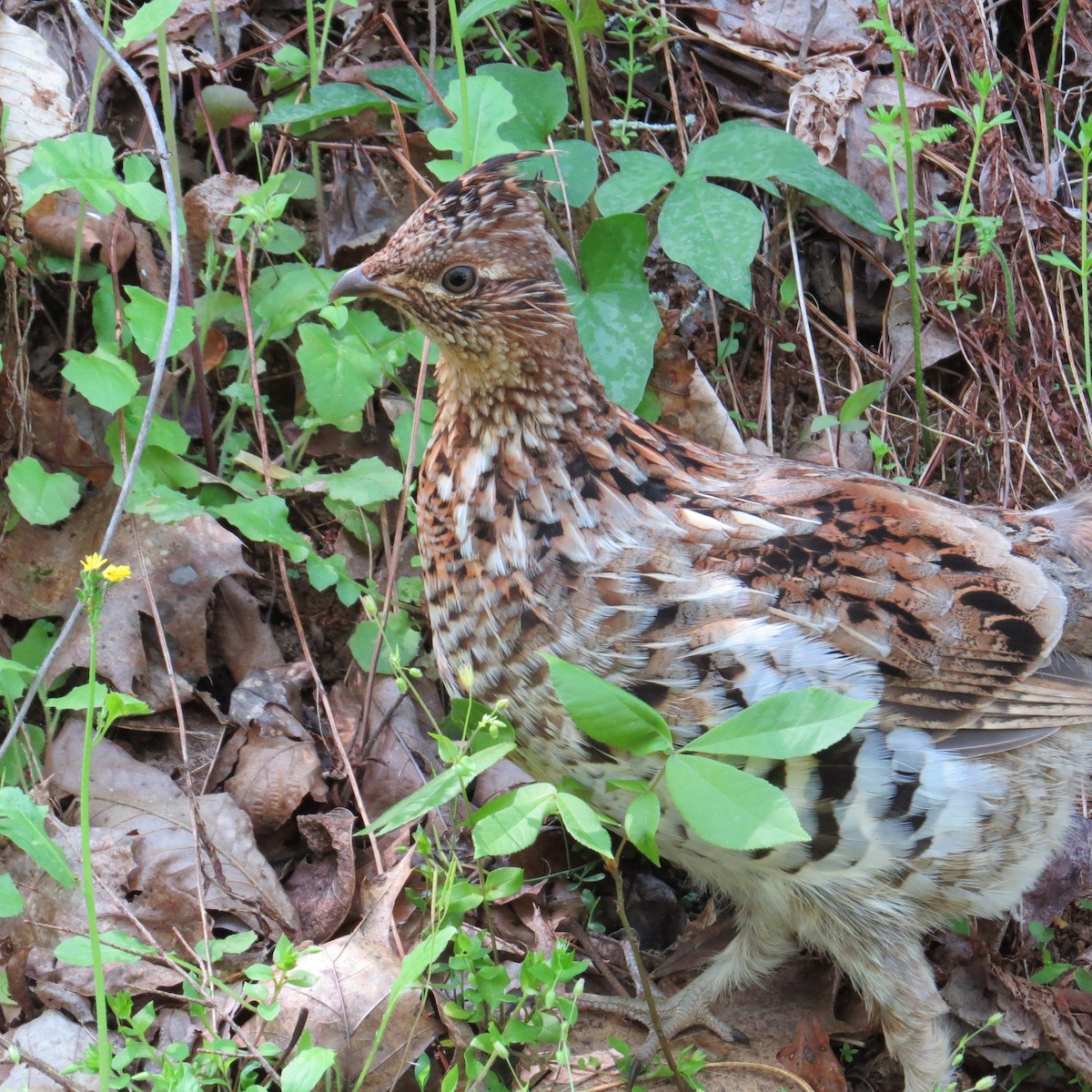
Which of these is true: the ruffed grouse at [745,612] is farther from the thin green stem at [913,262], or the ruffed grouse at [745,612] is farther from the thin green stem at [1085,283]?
the thin green stem at [1085,283]

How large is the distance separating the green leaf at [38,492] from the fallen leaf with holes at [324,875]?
1.14 m

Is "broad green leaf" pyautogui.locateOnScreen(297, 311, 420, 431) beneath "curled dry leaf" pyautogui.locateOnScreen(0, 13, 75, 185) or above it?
beneath

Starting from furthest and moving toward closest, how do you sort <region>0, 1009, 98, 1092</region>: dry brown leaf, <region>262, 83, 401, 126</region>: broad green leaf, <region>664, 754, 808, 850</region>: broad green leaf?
<region>262, 83, 401, 126</region>: broad green leaf
<region>0, 1009, 98, 1092</region>: dry brown leaf
<region>664, 754, 808, 850</region>: broad green leaf

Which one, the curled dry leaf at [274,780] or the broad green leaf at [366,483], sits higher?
the broad green leaf at [366,483]

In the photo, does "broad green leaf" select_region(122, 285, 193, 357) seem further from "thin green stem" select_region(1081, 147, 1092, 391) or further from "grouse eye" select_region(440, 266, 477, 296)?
"thin green stem" select_region(1081, 147, 1092, 391)

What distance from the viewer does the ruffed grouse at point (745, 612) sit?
3.01 meters

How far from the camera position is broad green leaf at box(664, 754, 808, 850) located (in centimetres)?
206

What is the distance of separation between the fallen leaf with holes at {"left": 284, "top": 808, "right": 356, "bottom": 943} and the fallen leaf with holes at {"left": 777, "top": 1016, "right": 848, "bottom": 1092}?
1.28m

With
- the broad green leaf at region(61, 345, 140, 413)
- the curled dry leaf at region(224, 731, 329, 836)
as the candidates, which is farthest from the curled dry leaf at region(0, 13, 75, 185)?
the curled dry leaf at region(224, 731, 329, 836)

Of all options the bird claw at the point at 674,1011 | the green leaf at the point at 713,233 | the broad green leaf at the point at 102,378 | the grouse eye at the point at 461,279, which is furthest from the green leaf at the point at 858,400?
the broad green leaf at the point at 102,378

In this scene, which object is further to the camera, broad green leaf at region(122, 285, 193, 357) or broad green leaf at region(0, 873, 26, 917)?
broad green leaf at region(122, 285, 193, 357)

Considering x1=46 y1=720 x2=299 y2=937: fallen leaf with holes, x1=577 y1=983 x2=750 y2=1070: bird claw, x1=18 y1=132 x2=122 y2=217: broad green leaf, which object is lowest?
x1=577 y1=983 x2=750 y2=1070: bird claw

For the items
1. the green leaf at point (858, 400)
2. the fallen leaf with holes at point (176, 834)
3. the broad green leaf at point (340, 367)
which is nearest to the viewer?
the fallen leaf with holes at point (176, 834)

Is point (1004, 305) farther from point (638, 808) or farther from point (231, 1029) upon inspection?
point (231, 1029)
